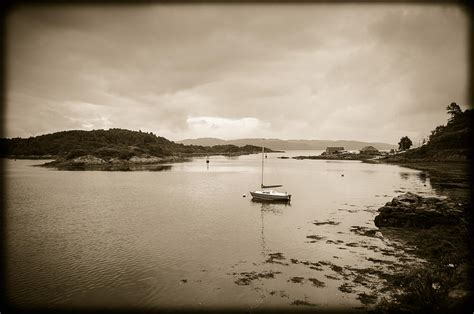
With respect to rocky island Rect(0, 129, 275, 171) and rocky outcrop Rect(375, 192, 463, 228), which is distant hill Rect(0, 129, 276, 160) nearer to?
rocky island Rect(0, 129, 275, 171)

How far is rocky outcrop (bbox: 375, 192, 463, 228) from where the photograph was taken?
23.0m

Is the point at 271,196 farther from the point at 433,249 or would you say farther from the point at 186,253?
the point at 433,249

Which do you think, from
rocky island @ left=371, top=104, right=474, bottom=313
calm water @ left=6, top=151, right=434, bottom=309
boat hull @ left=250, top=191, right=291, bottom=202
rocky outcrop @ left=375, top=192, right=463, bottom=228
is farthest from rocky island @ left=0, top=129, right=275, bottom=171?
rocky island @ left=371, top=104, right=474, bottom=313

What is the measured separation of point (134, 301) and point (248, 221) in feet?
54.7

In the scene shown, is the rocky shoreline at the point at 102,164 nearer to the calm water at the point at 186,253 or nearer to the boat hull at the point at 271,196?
the calm water at the point at 186,253

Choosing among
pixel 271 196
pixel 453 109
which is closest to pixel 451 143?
pixel 453 109

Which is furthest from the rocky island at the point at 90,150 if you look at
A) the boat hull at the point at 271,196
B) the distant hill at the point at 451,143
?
the distant hill at the point at 451,143

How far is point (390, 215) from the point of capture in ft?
84.0

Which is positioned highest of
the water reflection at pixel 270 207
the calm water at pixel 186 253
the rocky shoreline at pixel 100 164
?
the rocky shoreline at pixel 100 164

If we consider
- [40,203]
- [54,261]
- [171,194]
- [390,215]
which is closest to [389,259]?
[390,215]

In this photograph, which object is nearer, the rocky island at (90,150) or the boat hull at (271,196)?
the boat hull at (271,196)

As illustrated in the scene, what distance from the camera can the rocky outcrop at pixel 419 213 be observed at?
75.6 ft

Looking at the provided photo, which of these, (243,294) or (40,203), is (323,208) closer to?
(243,294)

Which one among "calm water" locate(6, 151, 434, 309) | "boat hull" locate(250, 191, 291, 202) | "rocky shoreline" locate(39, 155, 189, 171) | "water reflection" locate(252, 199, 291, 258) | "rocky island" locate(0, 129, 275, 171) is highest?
"rocky island" locate(0, 129, 275, 171)
